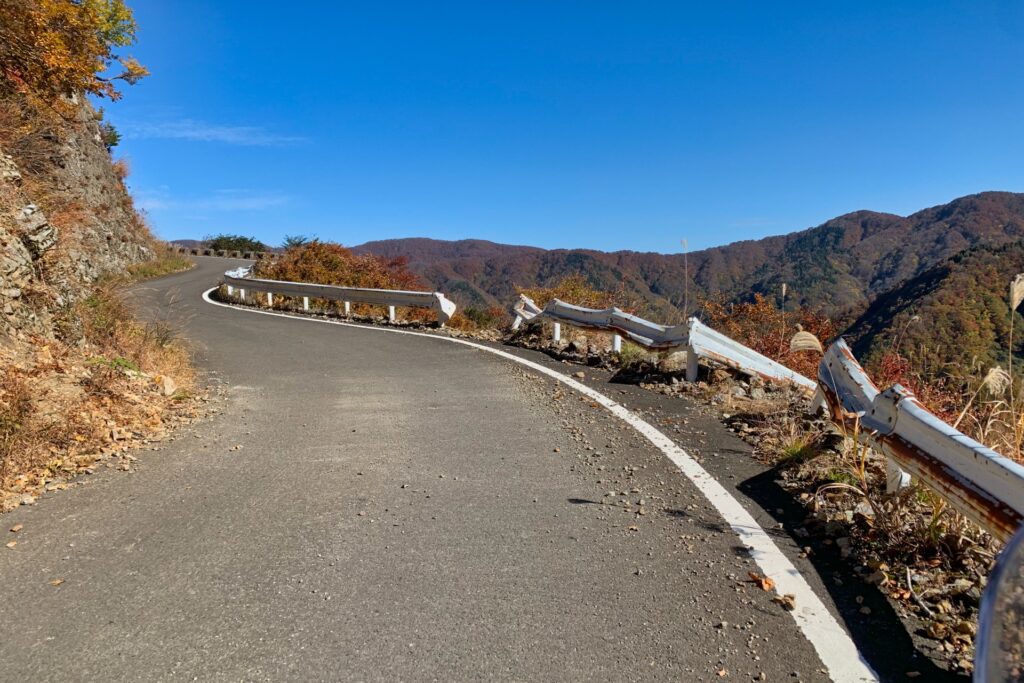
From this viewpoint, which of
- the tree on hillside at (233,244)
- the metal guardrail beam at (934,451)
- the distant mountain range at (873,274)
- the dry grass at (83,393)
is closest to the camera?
the metal guardrail beam at (934,451)

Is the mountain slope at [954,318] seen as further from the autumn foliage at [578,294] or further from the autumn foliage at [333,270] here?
the autumn foliage at [333,270]

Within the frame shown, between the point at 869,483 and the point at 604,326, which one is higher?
the point at 604,326

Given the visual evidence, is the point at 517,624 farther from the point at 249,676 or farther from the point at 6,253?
the point at 6,253

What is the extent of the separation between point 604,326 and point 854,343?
7.63 meters

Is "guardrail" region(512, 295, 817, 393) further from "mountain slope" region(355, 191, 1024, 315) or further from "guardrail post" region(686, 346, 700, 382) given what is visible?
"mountain slope" region(355, 191, 1024, 315)

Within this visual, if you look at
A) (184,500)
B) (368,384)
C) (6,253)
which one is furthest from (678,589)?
(6,253)

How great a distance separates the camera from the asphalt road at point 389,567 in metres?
2.48

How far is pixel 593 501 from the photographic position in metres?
4.12

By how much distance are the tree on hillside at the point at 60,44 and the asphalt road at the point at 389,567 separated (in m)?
9.98

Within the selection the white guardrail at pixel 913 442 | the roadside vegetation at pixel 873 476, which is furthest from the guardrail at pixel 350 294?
the white guardrail at pixel 913 442

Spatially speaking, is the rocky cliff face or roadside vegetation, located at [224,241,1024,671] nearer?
roadside vegetation, located at [224,241,1024,671]

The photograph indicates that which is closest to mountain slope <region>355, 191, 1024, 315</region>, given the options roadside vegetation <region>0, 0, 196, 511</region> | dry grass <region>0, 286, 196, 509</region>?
roadside vegetation <region>0, 0, 196, 511</region>

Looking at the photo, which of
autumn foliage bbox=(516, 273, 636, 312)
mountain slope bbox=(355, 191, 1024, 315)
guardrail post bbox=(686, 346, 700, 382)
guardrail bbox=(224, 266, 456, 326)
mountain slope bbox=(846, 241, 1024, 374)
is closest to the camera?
mountain slope bbox=(846, 241, 1024, 374)

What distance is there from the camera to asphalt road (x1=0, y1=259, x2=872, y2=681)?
2.48 meters
